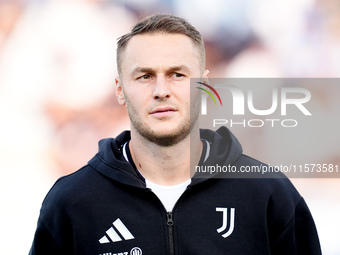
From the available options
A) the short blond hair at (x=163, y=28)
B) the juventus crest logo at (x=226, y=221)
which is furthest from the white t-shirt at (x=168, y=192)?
the short blond hair at (x=163, y=28)

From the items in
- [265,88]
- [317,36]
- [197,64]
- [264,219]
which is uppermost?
[317,36]

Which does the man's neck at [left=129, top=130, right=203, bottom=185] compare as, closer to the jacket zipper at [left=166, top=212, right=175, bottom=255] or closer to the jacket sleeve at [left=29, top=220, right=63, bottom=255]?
the jacket zipper at [left=166, top=212, right=175, bottom=255]

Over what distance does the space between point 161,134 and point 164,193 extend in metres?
0.18

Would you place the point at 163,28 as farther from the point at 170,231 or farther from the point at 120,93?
the point at 170,231

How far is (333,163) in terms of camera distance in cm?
234

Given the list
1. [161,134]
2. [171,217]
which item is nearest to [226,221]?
[171,217]

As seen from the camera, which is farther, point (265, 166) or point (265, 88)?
point (265, 88)

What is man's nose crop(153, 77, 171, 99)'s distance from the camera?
1.20 metres

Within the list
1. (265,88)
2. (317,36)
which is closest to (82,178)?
(265,88)

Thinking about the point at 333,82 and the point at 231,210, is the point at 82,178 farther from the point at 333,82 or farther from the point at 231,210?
the point at 333,82

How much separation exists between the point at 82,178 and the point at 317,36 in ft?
5.76

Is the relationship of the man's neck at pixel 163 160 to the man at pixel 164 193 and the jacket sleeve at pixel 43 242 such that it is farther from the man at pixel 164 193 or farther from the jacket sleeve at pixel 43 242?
the jacket sleeve at pixel 43 242

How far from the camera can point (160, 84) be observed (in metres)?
1.22

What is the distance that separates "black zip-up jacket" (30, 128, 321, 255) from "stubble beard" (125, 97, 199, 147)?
0.11 metres
